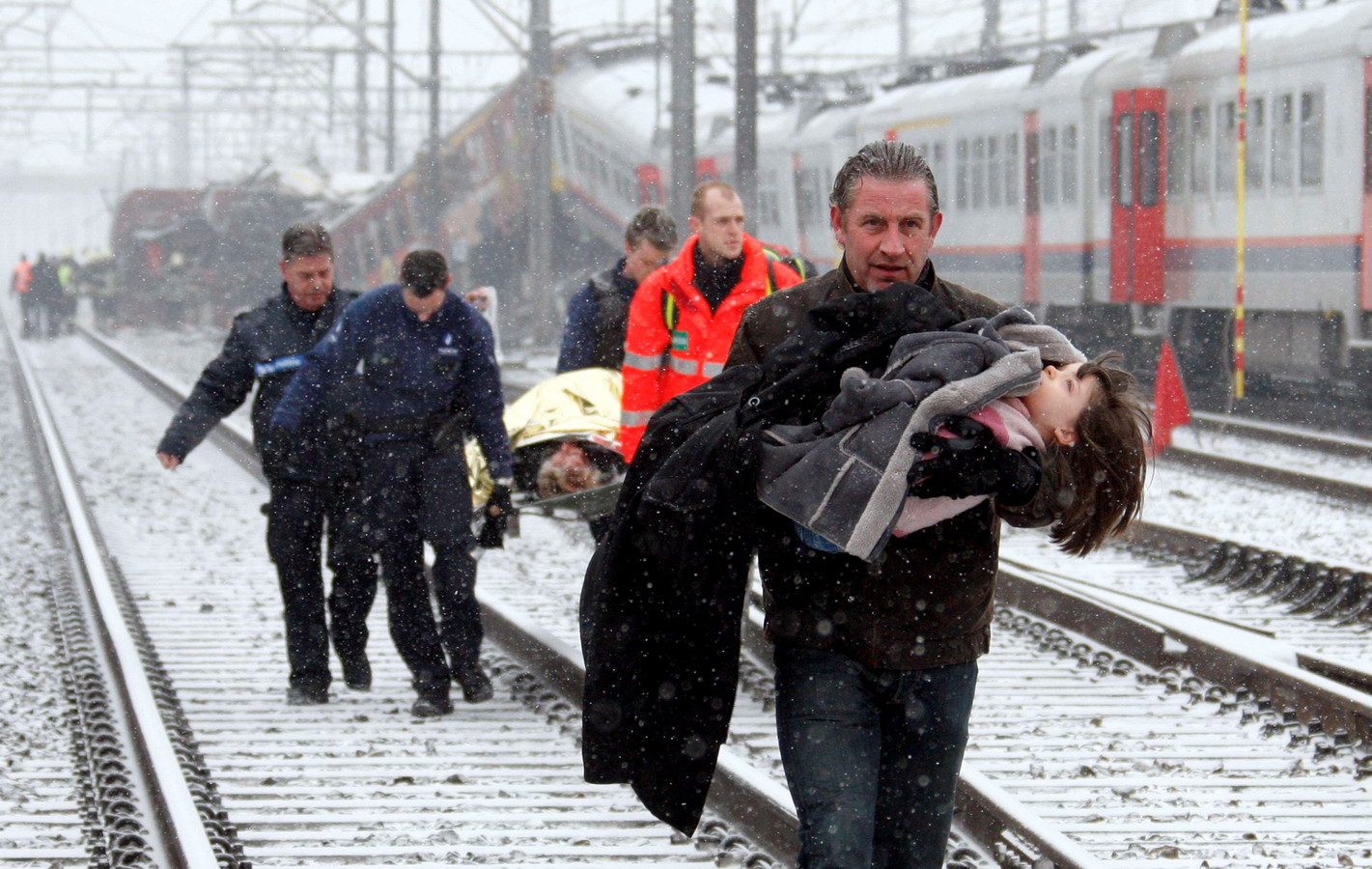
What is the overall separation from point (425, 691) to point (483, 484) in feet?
2.96

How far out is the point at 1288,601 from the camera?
8312 mm

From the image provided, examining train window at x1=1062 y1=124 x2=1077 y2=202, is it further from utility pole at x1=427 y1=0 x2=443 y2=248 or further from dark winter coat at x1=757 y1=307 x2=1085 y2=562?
dark winter coat at x1=757 y1=307 x2=1085 y2=562

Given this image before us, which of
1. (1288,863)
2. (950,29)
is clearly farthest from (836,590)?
(950,29)

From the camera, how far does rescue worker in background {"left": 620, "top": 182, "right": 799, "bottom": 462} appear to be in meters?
5.31

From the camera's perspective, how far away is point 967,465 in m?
2.78

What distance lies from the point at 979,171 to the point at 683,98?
156 inches

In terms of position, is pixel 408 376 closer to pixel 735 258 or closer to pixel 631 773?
pixel 735 258

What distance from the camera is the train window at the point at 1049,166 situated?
803 inches

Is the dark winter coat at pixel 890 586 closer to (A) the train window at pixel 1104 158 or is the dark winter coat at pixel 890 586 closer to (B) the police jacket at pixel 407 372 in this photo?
(B) the police jacket at pixel 407 372

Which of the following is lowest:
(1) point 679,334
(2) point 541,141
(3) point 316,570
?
(3) point 316,570

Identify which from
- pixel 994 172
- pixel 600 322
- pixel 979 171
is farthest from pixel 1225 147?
pixel 600 322

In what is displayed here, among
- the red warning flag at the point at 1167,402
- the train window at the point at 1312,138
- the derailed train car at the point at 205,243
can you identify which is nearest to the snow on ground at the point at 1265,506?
the red warning flag at the point at 1167,402

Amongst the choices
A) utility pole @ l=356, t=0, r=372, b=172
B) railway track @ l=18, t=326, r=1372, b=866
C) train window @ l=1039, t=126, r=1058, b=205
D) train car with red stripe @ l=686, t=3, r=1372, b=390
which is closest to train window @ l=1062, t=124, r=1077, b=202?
train car with red stripe @ l=686, t=3, r=1372, b=390

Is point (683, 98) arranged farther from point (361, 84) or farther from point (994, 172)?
point (361, 84)
